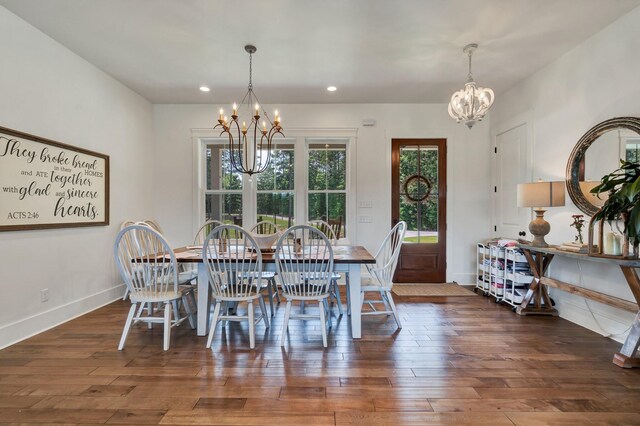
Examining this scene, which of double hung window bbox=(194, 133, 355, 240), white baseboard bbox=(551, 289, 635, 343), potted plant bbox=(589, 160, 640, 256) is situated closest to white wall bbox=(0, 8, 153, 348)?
double hung window bbox=(194, 133, 355, 240)

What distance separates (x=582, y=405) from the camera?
1783 mm

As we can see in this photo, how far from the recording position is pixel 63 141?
10.4 feet

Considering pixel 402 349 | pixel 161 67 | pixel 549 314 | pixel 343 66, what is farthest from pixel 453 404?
pixel 161 67

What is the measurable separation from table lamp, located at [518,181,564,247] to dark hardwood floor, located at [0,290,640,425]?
944 mm

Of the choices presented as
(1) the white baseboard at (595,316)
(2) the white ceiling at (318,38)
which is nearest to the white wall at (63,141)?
(2) the white ceiling at (318,38)

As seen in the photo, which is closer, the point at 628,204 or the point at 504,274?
the point at 628,204

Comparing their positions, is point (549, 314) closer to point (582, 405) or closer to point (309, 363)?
point (582, 405)

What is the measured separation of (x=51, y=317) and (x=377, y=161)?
14.2 feet

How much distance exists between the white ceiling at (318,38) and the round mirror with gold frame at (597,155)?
947 millimetres

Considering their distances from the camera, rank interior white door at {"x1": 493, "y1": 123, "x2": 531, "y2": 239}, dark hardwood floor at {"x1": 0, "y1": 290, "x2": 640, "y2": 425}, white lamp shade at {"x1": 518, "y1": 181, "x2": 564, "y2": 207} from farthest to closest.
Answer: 1. interior white door at {"x1": 493, "y1": 123, "x2": 531, "y2": 239}
2. white lamp shade at {"x1": 518, "y1": 181, "x2": 564, "y2": 207}
3. dark hardwood floor at {"x1": 0, "y1": 290, "x2": 640, "y2": 425}

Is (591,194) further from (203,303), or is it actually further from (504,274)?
(203,303)

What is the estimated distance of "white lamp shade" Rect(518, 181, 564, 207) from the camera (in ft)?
10.0

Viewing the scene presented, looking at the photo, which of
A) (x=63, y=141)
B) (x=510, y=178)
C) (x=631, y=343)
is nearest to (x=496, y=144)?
(x=510, y=178)

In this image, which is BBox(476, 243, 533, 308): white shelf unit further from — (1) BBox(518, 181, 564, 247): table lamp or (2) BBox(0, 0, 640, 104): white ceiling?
(2) BBox(0, 0, 640, 104): white ceiling
